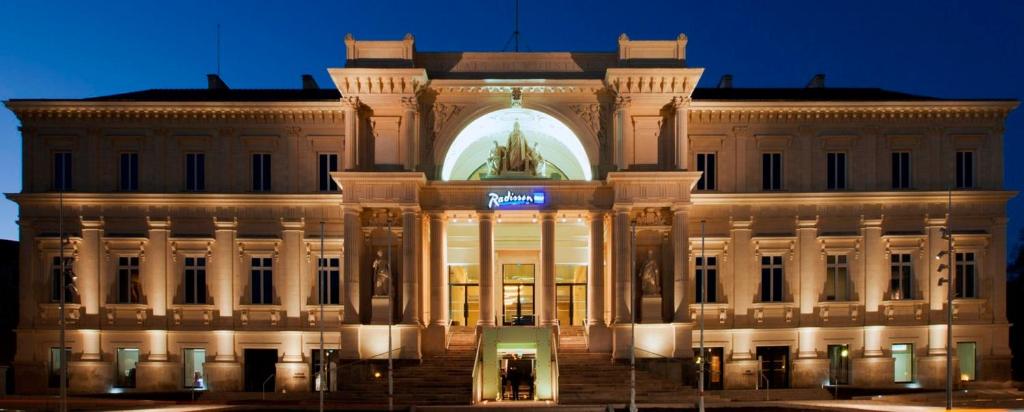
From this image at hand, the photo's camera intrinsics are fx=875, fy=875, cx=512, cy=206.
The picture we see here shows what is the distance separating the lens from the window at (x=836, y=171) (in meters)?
44.5

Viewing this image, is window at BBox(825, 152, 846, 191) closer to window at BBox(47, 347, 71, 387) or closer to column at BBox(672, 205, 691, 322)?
column at BBox(672, 205, 691, 322)

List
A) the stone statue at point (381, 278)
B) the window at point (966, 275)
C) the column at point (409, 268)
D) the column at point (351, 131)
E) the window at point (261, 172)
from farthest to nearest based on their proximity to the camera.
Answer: the window at point (261, 172), the window at point (966, 275), the column at point (351, 131), the stone statue at point (381, 278), the column at point (409, 268)

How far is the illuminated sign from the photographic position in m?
41.0

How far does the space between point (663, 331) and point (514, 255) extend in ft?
38.3

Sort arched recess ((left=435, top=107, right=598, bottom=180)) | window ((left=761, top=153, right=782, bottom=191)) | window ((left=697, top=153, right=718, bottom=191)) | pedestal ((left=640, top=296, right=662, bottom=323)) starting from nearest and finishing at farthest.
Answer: pedestal ((left=640, top=296, right=662, bottom=323))
arched recess ((left=435, top=107, right=598, bottom=180))
window ((left=697, top=153, right=718, bottom=191))
window ((left=761, top=153, right=782, bottom=191))

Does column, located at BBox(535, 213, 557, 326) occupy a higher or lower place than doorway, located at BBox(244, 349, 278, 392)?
higher

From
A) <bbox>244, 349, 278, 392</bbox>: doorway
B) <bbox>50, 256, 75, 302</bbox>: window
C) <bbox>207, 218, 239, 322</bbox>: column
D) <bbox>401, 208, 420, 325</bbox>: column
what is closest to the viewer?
<bbox>401, 208, 420, 325</bbox>: column

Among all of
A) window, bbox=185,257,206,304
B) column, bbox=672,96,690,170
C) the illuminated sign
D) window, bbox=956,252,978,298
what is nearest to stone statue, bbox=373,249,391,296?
the illuminated sign

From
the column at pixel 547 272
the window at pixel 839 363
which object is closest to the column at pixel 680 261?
the column at pixel 547 272

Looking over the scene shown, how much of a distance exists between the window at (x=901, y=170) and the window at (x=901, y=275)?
11.7 ft

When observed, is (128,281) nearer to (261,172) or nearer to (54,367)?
(54,367)

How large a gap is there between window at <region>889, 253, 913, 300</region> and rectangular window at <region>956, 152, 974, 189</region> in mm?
4613

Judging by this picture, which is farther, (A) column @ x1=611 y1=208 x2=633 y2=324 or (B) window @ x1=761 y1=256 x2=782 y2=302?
(B) window @ x1=761 y1=256 x2=782 y2=302

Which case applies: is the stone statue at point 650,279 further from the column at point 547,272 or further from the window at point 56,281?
the window at point 56,281
